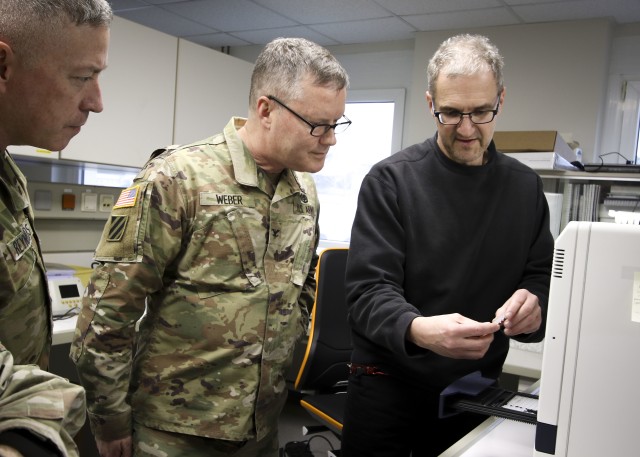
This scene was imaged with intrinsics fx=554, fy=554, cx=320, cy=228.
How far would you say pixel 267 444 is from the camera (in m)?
1.30

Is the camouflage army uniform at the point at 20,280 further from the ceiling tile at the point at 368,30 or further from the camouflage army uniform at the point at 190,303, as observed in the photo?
the ceiling tile at the point at 368,30

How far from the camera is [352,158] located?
3973mm

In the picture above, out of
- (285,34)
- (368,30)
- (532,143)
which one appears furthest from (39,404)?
(285,34)

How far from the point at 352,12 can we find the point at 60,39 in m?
2.80

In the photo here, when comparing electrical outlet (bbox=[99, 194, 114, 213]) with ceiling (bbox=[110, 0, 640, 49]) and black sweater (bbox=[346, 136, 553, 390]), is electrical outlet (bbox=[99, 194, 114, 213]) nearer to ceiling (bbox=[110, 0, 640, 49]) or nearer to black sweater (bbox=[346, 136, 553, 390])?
ceiling (bbox=[110, 0, 640, 49])

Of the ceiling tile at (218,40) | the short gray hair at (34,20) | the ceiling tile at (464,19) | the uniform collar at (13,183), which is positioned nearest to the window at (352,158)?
the ceiling tile at (464,19)

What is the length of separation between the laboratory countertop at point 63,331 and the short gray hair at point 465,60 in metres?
1.50

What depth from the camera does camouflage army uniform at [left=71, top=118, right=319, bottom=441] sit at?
3.58ft

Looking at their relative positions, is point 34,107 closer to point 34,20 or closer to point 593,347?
point 34,20

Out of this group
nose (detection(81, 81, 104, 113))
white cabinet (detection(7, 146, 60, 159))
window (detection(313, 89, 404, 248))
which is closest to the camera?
nose (detection(81, 81, 104, 113))

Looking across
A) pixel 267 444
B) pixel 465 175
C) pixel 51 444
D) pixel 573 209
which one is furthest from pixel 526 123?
pixel 51 444

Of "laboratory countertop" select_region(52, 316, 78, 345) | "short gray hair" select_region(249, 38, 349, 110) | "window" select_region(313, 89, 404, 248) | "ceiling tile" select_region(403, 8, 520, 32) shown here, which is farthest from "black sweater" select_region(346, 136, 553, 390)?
"window" select_region(313, 89, 404, 248)

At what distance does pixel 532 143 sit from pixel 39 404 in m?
2.39

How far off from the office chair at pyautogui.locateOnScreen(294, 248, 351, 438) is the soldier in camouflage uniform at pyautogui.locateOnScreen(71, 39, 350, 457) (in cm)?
87
